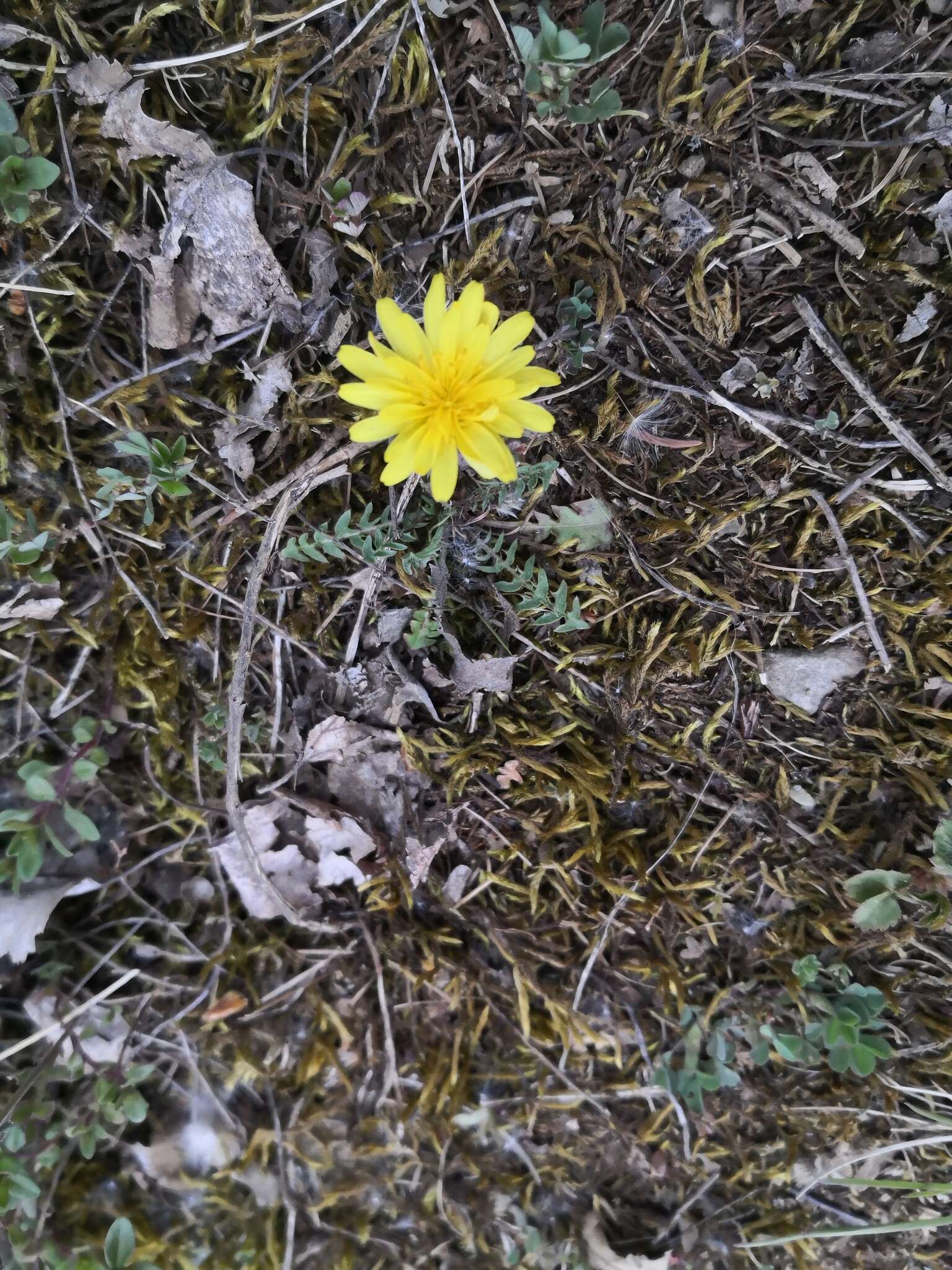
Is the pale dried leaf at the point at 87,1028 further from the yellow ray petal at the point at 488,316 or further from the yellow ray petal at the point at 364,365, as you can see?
the yellow ray petal at the point at 488,316

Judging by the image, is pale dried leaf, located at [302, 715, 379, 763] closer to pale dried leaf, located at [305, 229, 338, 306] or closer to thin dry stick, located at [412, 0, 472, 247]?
pale dried leaf, located at [305, 229, 338, 306]

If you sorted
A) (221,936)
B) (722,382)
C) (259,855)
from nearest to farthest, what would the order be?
(722,382) < (259,855) < (221,936)

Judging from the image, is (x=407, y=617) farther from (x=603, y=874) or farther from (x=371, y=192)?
(x=371, y=192)

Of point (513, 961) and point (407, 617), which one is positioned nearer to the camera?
point (407, 617)

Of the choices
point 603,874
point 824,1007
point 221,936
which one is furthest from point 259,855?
point 824,1007

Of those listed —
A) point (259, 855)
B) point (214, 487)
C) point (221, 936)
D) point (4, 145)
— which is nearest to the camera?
point (4, 145)

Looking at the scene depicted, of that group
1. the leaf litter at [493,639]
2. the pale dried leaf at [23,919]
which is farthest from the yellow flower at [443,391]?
the pale dried leaf at [23,919]

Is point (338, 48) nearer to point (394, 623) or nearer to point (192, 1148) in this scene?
point (394, 623)
